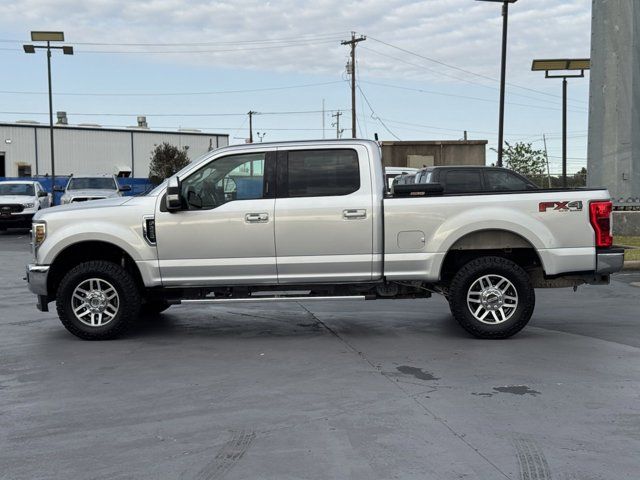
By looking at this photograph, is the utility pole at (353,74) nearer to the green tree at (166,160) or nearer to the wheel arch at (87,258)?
the green tree at (166,160)

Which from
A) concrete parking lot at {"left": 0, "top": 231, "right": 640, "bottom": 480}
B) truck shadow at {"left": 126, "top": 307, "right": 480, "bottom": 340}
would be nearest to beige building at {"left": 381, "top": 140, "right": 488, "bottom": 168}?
truck shadow at {"left": 126, "top": 307, "right": 480, "bottom": 340}

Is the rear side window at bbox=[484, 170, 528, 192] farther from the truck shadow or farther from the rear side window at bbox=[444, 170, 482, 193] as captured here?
the truck shadow

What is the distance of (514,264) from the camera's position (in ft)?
25.7

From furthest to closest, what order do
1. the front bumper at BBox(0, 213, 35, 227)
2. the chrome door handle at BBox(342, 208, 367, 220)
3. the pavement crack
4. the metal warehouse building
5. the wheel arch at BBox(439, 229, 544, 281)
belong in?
the metal warehouse building
the front bumper at BBox(0, 213, 35, 227)
the wheel arch at BBox(439, 229, 544, 281)
the chrome door handle at BBox(342, 208, 367, 220)
the pavement crack

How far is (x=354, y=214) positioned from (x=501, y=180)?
34.3ft

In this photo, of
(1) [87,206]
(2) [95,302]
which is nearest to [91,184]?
(1) [87,206]

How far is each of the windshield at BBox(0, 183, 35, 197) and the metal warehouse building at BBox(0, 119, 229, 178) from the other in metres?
41.0

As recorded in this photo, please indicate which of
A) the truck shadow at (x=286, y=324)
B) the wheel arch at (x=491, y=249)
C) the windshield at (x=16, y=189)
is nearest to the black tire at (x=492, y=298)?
the wheel arch at (x=491, y=249)

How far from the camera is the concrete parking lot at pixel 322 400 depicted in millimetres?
4285

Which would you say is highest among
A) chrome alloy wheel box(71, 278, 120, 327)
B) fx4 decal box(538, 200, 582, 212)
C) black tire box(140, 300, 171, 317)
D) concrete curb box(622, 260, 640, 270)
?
fx4 decal box(538, 200, 582, 212)

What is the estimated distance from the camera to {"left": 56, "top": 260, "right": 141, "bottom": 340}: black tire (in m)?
7.93

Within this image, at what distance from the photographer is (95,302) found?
315 inches

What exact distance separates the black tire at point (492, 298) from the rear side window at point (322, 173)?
1542 millimetres

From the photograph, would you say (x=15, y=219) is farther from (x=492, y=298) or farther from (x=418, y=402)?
(x=418, y=402)
